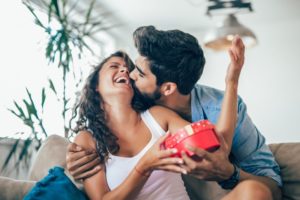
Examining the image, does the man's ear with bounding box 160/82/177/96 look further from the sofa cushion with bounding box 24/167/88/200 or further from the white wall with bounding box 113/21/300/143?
the white wall with bounding box 113/21/300/143

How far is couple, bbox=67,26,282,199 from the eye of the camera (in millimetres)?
1315

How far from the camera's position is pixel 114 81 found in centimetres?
152

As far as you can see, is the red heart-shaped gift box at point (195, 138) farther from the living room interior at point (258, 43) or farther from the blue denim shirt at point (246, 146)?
the living room interior at point (258, 43)

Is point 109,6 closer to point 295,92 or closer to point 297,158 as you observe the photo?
point 295,92

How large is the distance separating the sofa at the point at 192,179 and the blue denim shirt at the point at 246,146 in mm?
66

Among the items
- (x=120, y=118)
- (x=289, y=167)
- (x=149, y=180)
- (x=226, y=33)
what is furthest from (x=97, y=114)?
(x=226, y=33)

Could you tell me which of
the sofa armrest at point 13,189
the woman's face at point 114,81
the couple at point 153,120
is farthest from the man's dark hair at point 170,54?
the sofa armrest at point 13,189

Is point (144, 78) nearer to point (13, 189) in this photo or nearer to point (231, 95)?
point (231, 95)

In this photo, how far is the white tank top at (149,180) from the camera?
1400mm

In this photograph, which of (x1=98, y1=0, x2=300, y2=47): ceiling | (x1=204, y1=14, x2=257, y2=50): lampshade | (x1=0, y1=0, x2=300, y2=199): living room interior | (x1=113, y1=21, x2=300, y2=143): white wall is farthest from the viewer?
(x1=113, y1=21, x2=300, y2=143): white wall

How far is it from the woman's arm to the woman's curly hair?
34 millimetres

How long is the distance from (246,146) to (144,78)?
0.41 metres

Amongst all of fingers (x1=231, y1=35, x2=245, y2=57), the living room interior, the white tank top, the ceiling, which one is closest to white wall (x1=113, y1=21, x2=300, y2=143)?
the living room interior

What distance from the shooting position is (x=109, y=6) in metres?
4.17
